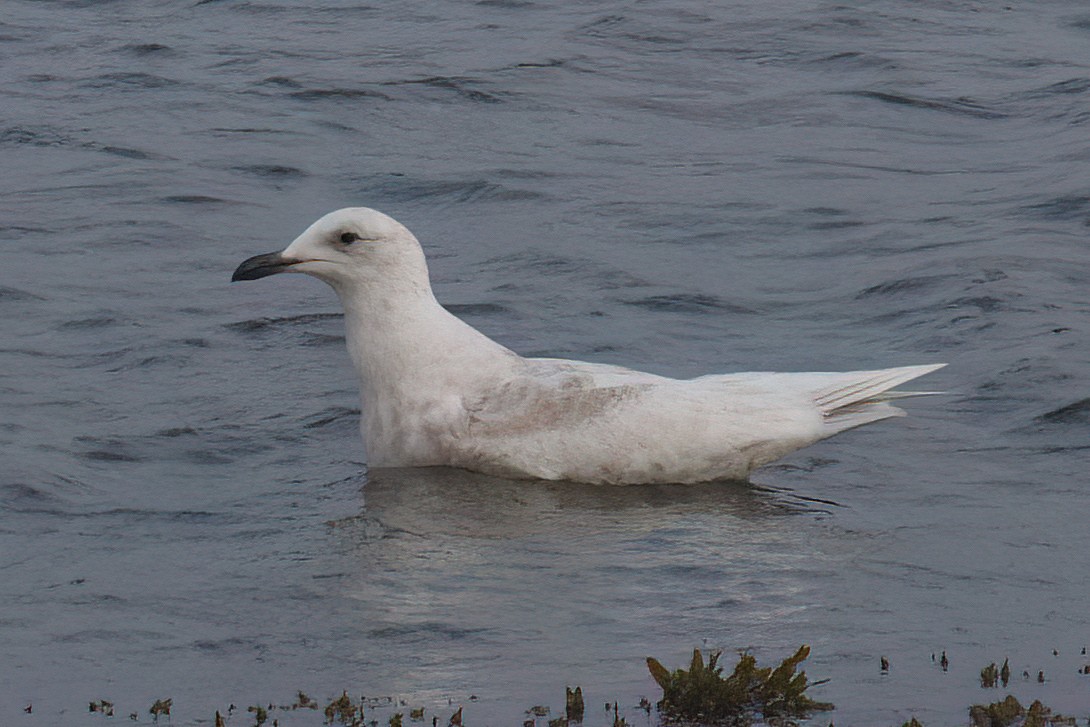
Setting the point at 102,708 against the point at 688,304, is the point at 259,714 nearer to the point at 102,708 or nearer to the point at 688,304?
the point at 102,708

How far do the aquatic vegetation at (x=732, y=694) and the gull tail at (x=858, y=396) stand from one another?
3162mm

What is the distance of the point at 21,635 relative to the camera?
23.0ft

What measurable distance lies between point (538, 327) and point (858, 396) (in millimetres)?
2711

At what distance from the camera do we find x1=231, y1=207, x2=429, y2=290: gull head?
9.34m

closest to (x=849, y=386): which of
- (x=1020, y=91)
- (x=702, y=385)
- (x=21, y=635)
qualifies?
(x=702, y=385)

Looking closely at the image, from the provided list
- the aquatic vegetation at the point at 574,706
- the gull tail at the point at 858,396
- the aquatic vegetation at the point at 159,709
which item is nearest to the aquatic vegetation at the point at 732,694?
the aquatic vegetation at the point at 574,706

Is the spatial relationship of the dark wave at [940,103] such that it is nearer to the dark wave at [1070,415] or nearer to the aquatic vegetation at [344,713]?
the dark wave at [1070,415]

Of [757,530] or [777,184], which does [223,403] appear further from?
[777,184]

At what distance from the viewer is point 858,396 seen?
30.8 ft

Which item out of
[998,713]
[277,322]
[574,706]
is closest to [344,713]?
[574,706]

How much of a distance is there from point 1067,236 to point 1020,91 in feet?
13.2

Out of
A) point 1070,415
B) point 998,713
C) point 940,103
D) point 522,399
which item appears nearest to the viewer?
point 998,713

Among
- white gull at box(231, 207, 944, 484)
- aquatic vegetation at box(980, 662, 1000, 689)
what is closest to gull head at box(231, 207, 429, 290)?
white gull at box(231, 207, 944, 484)

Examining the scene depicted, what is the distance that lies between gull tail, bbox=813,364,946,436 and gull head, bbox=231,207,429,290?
2.05 m
